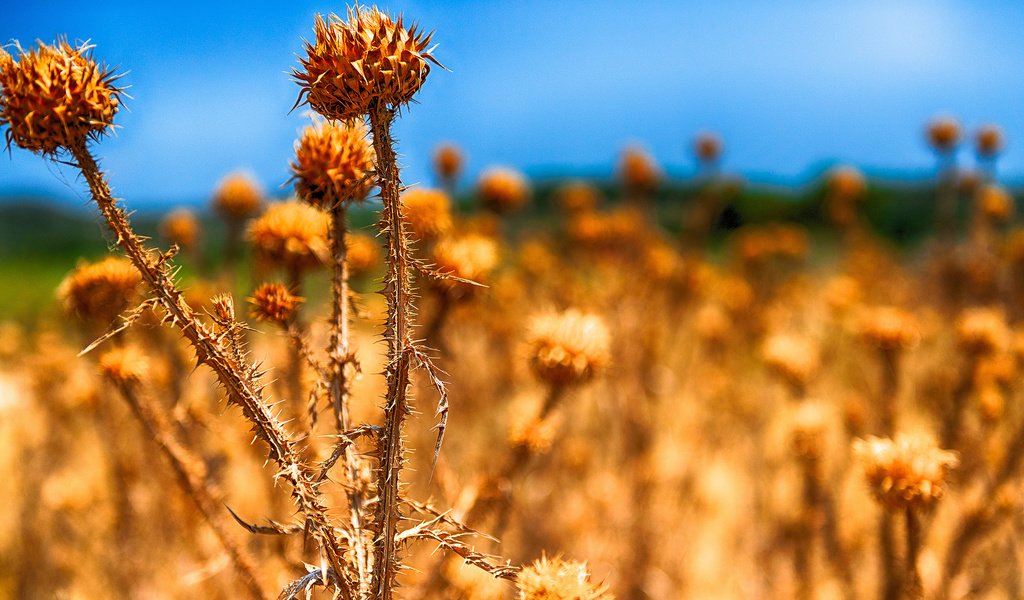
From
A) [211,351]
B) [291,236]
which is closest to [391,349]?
[211,351]

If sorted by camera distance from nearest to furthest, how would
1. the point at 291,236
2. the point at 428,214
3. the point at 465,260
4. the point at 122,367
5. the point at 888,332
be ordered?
the point at 122,367, the point at 291,236, the point at 465,260, the point at 428,214, the point at 888,332

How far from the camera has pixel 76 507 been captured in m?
2.55

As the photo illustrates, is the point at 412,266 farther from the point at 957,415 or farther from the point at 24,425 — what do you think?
the point at 24,425

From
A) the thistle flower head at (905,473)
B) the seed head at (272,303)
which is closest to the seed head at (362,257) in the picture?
the seed head at (272,303)

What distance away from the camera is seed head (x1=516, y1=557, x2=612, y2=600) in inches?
33.2

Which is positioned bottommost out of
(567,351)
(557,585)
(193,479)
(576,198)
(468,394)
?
(557,585)

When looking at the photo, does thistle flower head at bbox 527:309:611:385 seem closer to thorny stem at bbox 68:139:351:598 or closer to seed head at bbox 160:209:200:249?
thorny stem at bbox 68:139:351:598

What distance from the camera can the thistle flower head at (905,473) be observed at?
3.98 ft

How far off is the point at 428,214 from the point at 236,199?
3.84 ft

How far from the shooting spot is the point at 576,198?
4207 millimetres

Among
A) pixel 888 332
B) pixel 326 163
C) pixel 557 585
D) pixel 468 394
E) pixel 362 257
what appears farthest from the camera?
pixel 468 394

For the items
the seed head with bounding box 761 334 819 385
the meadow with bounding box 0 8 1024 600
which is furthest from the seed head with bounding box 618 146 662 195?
the seed head with bounding box 761 334 819 385

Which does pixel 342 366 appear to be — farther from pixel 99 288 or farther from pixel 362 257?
pixel 362 257

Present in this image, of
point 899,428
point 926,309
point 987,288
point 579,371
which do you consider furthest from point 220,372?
point 926,309
